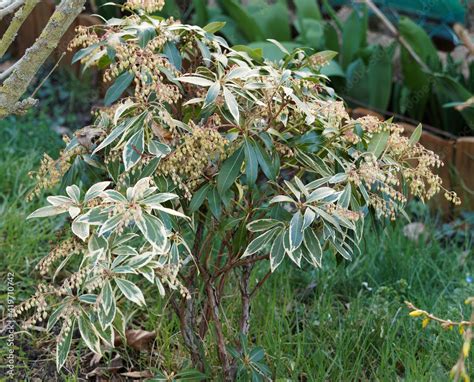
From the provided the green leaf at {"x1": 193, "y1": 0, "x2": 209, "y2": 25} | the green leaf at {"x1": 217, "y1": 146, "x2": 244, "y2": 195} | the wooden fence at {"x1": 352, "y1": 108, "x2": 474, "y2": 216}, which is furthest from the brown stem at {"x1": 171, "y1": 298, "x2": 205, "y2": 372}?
the green leaf at {"x1": 193, "y1": 0, "x2": 209, "y2": 25}

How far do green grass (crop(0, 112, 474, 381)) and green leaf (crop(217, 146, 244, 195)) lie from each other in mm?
710

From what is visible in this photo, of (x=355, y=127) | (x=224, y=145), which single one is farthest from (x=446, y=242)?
(x=224, y=145)

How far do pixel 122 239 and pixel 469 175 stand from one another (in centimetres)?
262

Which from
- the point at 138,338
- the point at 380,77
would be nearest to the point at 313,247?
the point at 138,338

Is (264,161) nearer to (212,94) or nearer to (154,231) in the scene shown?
(212,94)

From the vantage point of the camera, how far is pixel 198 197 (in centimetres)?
224

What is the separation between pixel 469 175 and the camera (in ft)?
13.8

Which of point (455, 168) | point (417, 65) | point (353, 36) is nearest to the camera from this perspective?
point (455, 168)

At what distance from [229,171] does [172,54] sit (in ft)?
1.36

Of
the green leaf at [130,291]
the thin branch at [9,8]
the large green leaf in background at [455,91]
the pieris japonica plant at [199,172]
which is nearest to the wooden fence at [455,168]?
the large green leaf in background at [455,91]

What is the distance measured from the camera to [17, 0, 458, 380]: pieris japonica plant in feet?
6.79

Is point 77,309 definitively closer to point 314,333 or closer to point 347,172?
point 347,172

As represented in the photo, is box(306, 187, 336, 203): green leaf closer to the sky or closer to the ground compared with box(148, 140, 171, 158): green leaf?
closer to the ground

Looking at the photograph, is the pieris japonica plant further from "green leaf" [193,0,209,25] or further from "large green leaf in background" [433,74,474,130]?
"green leaf" [193,0,209,25]
